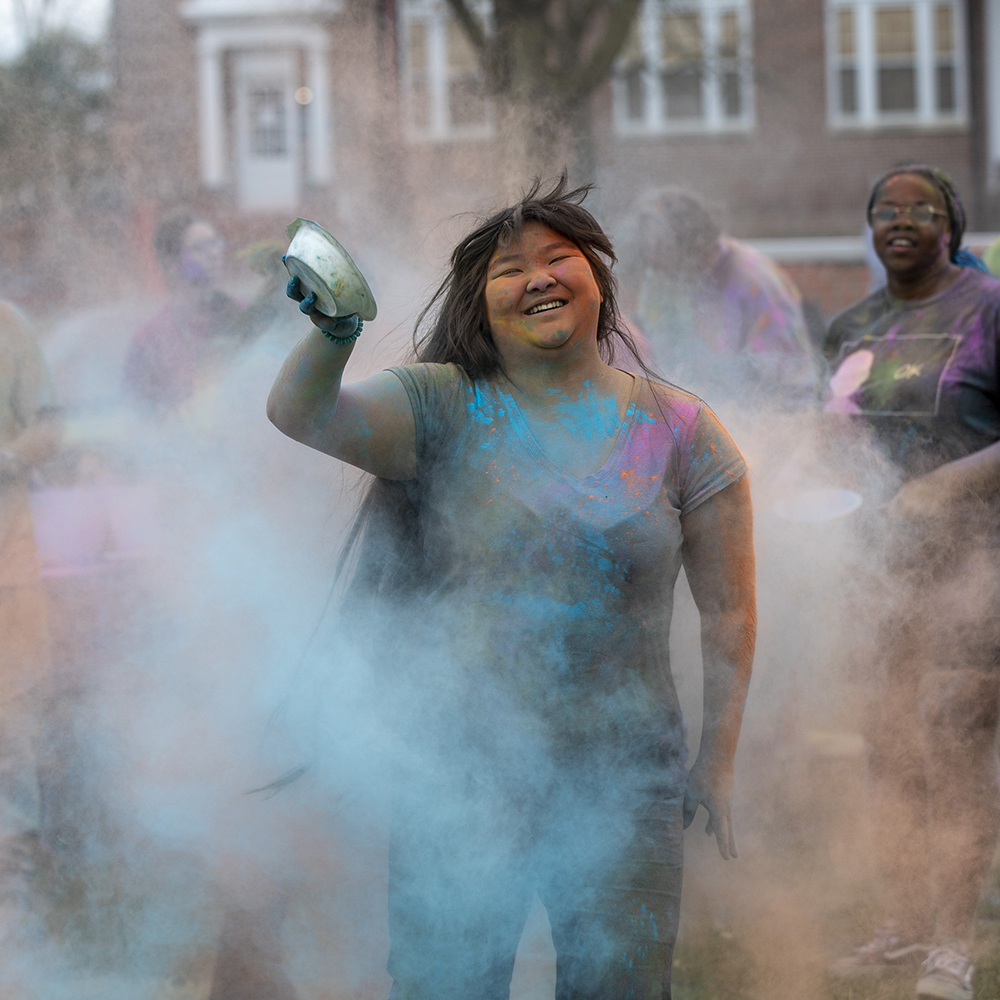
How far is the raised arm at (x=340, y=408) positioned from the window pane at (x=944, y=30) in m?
14.3

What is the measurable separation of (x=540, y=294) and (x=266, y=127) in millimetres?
11879

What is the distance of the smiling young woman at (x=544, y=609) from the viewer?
6.33ft

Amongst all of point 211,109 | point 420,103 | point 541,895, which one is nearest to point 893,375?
point 541,895

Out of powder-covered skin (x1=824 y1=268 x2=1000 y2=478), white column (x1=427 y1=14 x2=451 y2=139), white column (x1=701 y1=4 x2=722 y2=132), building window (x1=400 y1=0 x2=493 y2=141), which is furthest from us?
white column (x1=701 y1=4 x2=722 y2=132)

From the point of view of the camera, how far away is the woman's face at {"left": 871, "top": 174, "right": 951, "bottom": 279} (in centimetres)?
312

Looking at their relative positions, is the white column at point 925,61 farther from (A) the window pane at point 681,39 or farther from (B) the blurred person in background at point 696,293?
(B) the blurred person in background at point 696,293

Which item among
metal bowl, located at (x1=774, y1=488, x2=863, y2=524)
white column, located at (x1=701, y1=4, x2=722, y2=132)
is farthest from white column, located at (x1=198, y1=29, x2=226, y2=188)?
metal bowl, located at (x1=774, y1=488, x2=863, y2=524)

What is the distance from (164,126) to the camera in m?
9.99

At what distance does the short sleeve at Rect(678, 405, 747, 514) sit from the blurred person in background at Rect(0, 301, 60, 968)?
1.81m

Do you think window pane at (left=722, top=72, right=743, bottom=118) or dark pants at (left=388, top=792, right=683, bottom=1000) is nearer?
dark pants at (left=388, top=792, right=683, bottom=1000)

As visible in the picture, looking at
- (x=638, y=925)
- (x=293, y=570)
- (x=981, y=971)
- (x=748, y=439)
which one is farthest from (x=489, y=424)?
(x=981, y=971)

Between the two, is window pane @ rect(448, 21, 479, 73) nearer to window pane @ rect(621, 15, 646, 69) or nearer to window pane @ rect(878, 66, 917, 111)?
window pane @ rect(621, 15, 646, 69)

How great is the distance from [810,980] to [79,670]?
6.19 feet

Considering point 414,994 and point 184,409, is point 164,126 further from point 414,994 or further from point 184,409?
point 414,994
